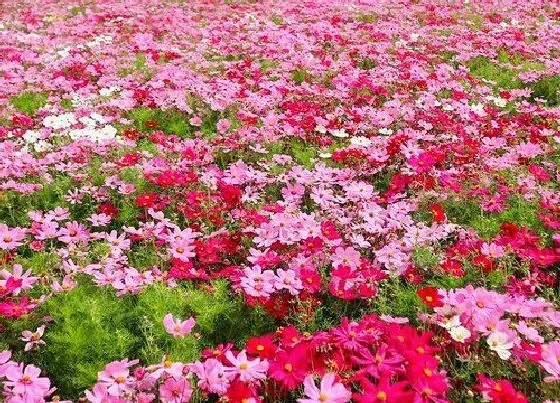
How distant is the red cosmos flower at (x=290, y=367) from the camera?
268 cm

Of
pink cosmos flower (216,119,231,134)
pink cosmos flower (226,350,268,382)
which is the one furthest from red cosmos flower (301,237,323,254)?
pink cosmos flower (216,119,231,134)

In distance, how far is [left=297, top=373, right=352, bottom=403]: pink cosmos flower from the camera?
246 centimetres

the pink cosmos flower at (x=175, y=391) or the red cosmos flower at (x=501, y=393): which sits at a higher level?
the red cosmos flower at (x=501, y=393)

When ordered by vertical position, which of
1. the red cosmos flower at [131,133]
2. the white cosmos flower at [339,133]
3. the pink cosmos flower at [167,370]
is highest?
the pink cosmos flower at [167,370]

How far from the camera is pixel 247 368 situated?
2725 millimetres

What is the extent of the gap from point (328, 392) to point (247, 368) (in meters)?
0.44

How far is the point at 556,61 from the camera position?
30.9 feet

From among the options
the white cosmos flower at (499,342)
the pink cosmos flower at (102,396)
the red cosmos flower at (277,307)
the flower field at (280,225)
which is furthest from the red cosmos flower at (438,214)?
the pink cosmos flower at (102,396)

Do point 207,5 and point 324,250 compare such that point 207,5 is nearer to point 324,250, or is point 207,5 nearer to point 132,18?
point 132,18

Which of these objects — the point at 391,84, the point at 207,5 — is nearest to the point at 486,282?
the point at 391,84

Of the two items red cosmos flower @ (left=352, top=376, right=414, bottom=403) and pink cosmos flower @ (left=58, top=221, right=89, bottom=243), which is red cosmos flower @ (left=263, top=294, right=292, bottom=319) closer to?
red cosmos flower @ (left=352, top=376, right=414, bottom=403)

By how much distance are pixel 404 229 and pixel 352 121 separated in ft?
9.38

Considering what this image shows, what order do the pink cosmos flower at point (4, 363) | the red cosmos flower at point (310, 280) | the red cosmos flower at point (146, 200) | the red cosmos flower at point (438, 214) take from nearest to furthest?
1. the pink cosmos flower at point (4, 363)
2. the red cosmos flower at point (310, 280)
3. the red cosmos flower at point (438, 214)
4. the red cosmos flower at point (146, 200)

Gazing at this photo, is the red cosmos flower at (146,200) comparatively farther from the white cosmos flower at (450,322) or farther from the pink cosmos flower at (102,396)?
the white cosmos flower at (450,322)
